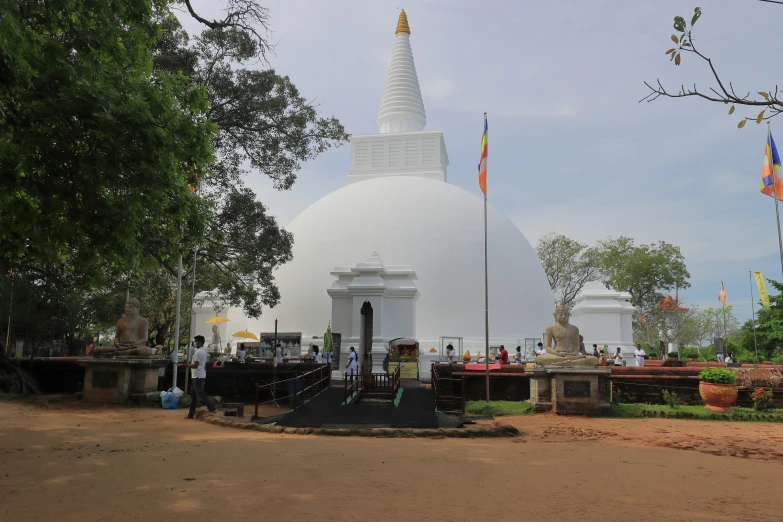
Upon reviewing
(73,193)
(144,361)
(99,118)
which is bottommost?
(144,361)

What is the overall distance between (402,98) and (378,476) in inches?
1167

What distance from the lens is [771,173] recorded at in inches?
681

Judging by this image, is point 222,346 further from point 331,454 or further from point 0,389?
point 331,454

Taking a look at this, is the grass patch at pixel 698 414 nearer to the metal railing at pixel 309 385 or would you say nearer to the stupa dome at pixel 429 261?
the metal railing at pixel 309 385

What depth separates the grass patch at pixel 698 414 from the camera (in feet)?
38.6

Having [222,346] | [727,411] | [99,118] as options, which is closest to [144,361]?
[99,118]

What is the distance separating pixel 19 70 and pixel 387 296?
16654mm

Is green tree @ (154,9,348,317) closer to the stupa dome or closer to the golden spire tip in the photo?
the stupa dome

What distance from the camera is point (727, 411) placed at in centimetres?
1206

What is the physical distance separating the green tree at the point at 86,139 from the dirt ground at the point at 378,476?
9.34 ft

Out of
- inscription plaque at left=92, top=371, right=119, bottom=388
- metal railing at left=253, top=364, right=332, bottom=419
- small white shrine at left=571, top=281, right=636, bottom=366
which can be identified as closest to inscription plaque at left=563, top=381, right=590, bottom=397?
metal railing at left=253, top=364, right=332, bottom=419

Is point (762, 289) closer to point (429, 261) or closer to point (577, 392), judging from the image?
point (429, 261)

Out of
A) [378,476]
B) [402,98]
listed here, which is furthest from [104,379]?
[402,98]

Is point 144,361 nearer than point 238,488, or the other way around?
point 238,488
